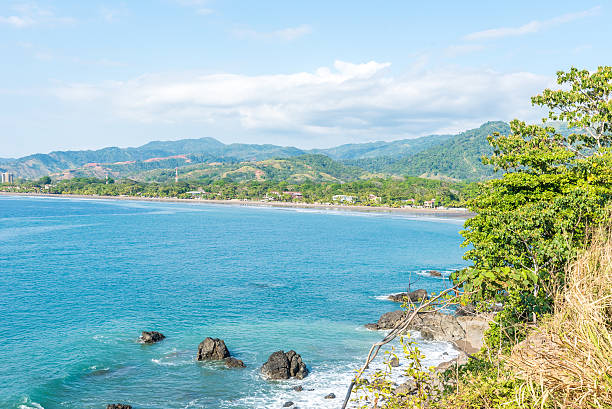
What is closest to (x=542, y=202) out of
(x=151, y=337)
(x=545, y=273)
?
(x=545, y=273)

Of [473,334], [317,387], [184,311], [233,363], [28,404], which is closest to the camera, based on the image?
[28,404]

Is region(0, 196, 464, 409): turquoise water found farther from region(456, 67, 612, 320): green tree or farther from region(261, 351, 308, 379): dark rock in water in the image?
region(456, 67, 612, 320): green tree

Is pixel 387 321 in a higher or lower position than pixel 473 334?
higher

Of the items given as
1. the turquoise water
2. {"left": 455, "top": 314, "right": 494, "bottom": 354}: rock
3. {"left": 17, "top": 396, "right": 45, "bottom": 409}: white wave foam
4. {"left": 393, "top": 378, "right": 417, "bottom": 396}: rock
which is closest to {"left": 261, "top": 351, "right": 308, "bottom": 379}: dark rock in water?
the turquoise water

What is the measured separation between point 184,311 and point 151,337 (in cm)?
838

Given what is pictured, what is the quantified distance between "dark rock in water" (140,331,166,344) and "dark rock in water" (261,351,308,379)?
1094cm

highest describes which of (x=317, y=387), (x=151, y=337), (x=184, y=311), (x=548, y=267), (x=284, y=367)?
(x=548, y=267)

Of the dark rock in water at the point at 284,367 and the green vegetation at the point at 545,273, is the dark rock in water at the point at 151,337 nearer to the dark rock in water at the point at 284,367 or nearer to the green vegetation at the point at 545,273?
the dark rock in water at the point at 284,367

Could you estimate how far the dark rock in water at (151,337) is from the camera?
1369 inches

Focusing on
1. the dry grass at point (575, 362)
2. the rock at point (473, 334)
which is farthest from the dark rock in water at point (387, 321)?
the dry grass at point (575, 362)

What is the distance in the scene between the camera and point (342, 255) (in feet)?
253

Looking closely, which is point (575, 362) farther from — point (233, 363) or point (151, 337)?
point (151, 337)

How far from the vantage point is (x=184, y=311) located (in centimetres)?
4328

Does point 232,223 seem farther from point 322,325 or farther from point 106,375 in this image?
point 106,375
